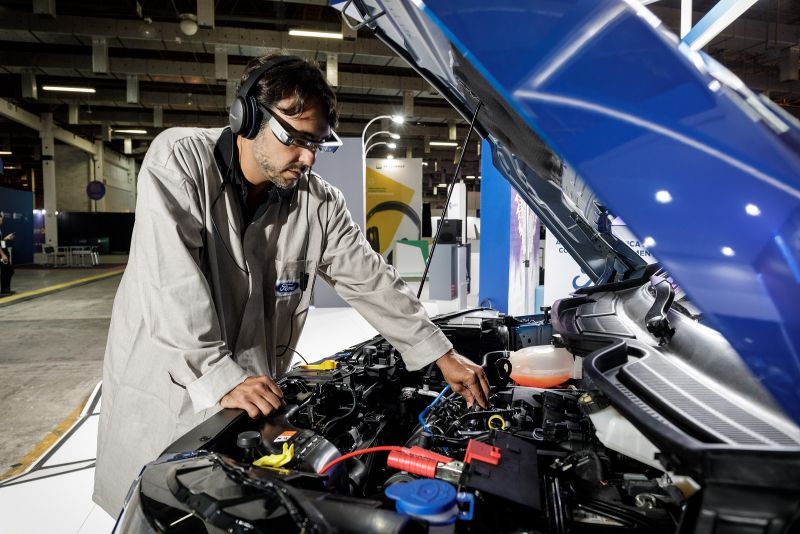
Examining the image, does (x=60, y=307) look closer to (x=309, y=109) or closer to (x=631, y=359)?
(x=309, y=109)

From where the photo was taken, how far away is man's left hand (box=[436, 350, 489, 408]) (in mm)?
1452

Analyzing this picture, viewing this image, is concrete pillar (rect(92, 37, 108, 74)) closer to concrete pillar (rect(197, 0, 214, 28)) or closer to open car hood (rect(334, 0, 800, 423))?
concrete pillar (rect(197, 0, 214, 28))

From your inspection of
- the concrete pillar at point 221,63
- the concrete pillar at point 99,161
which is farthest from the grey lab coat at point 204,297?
the concrete pillar at point 99,161

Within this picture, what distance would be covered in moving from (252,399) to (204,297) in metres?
0.27

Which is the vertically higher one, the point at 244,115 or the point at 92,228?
the point at 244,115

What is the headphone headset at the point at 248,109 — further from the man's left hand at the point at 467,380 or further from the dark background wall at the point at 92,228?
the dark background wall at the point at 92,228

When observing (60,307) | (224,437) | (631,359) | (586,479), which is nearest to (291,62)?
(224,437)

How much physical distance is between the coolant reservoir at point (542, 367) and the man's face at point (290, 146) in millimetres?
931

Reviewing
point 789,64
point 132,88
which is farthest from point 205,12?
point 789,64

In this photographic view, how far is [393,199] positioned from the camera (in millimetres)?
11016

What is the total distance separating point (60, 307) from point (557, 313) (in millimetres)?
7986

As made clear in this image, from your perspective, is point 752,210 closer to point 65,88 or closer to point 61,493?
point 61,493

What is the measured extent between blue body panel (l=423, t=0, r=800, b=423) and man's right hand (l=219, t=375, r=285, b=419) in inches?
33.2

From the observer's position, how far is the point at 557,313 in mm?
1478
